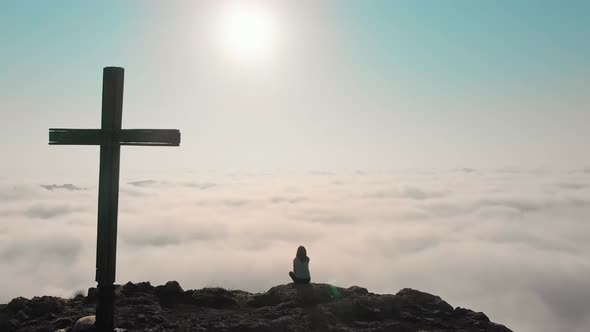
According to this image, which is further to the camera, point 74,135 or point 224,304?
point 224,304

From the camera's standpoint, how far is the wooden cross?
1025cm

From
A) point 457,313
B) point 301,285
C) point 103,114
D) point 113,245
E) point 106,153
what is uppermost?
point 103,114

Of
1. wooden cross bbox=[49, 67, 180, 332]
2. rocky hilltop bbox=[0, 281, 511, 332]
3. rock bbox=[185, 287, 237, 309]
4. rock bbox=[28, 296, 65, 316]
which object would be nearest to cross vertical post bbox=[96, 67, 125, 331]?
wooden cross bbox=[49, 67, 180, 332]

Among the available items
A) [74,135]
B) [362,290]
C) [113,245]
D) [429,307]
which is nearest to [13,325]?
[113,245]

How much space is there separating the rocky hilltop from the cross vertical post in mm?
942

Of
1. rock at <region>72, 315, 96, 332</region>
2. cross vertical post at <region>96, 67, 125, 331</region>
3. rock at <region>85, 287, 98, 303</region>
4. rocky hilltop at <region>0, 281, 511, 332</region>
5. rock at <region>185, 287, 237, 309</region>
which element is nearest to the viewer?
cross vertical post at <region>96, 67, 125, 331</region>

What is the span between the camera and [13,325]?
12.0 metres

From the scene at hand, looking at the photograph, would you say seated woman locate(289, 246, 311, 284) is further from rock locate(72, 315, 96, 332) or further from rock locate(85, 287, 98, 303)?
Result: rock locate(85, 287, 98, 303)

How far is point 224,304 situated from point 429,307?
617 cm

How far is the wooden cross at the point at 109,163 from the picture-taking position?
10.2 meters

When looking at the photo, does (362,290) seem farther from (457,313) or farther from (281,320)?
(281,320)

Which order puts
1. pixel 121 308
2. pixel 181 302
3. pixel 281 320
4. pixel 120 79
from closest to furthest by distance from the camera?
pixel 120 79, pixel 281 320, pixel 121 308, pixel 181 302

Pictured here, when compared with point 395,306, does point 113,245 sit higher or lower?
higher

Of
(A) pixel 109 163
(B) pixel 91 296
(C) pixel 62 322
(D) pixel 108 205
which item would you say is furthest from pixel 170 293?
(A) pixel 109 163
